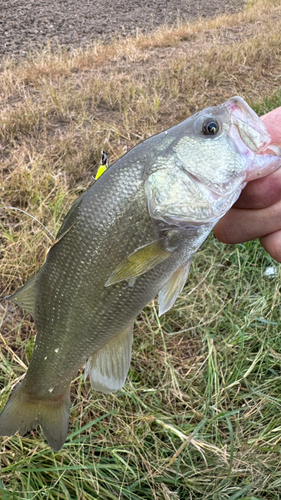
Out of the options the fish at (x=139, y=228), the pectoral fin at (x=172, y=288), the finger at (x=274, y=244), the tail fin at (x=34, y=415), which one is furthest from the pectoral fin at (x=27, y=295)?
the finger at (x=274, y=244)

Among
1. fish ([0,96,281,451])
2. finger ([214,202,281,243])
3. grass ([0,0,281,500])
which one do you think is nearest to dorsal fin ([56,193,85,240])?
fish ([0,96,281,451])

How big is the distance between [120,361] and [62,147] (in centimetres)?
299

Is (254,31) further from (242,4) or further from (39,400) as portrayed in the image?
(242,4)

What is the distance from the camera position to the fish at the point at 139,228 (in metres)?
1.33

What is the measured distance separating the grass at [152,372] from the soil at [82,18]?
7.30m

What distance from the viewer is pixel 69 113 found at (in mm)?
4902

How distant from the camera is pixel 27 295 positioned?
1.54 m

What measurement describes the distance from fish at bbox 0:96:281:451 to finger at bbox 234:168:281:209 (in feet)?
0.72

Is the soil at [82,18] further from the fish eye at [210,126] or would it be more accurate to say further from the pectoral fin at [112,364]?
the pectoral fin at [112,364]

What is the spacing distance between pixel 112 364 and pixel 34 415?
0.39 m

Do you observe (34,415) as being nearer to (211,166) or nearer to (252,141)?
(211,166)

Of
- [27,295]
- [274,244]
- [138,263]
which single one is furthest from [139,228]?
[274,244]

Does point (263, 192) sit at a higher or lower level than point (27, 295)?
higher

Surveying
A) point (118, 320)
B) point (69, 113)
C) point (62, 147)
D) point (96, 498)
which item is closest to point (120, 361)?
point (118, 320)
